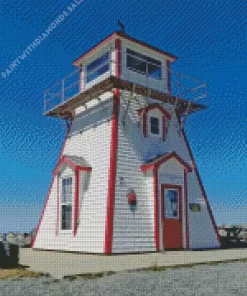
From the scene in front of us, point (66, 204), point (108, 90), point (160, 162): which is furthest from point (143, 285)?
point (108, 90)

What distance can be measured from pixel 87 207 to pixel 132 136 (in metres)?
3.38

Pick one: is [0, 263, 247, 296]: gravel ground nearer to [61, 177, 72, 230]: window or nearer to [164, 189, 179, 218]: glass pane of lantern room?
[164, 189, 179, 218]: glass pane of lantern room

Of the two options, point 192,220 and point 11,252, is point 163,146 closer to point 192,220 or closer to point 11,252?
point 192,220

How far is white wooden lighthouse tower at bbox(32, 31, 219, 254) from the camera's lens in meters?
14.6

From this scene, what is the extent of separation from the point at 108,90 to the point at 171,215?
5677mm

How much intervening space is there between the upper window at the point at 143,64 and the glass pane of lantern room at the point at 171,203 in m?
5.30

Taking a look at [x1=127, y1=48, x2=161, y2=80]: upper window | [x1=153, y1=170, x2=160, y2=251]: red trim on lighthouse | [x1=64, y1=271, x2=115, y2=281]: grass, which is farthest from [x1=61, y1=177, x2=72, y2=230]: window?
[x1=64, y1=271, x2=115, y2=281]: grass

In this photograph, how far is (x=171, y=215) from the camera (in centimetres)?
1584

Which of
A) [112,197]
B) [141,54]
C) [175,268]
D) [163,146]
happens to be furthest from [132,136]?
[175,268]

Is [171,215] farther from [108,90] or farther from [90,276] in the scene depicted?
[90,276]

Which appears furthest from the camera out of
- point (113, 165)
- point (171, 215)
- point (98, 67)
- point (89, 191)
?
point (98, 67)

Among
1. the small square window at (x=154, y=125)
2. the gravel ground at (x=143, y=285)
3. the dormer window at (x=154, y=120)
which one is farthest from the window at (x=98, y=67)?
the gravel ground at (x=143, y=285)

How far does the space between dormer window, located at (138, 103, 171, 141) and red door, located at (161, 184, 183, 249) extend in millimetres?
2448

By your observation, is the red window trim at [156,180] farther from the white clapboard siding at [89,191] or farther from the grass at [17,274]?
the grass at [17,274]
